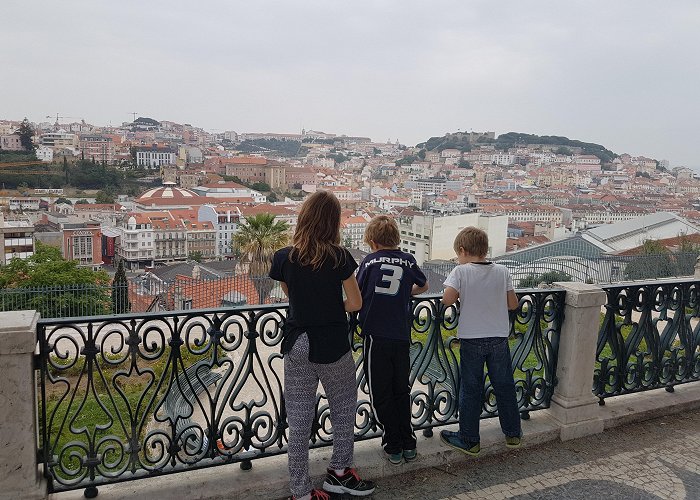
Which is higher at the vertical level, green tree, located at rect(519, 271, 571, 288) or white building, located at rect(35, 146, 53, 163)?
white building, located at rect(35, 146, 53, 163)

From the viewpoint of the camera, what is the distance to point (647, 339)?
393 centimetres

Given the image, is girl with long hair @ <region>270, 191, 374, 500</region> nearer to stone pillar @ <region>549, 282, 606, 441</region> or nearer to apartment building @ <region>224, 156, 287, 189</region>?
stone pillar @ <region>549, 282, 606, 441</region>

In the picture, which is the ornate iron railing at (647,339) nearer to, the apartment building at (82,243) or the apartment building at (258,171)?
the apartment building at (82,243)

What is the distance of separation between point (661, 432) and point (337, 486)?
228 centimetres

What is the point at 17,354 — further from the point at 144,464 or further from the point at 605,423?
the point at 605,423

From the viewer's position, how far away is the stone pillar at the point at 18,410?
90.2 inches

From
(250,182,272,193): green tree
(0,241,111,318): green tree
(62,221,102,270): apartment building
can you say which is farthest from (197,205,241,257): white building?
(250,182,272,193): green tree

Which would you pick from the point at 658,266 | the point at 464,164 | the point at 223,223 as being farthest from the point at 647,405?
Result: the point at 464,164

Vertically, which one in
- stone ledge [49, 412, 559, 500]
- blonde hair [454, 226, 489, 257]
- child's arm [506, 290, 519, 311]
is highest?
blonde hair [454, 226, 489, 257]

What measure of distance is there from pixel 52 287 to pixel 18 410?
46.2 ft

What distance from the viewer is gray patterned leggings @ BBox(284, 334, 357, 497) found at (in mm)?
2488

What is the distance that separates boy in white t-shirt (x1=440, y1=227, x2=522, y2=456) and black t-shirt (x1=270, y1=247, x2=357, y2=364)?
77 cm

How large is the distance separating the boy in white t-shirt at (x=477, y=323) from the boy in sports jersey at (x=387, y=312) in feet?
1.05

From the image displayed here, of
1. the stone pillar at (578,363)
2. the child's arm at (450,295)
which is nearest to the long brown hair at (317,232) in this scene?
the child's arm at (450,295)
